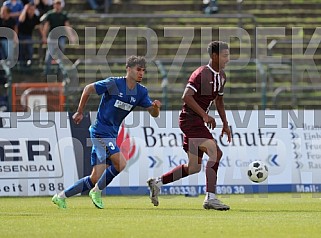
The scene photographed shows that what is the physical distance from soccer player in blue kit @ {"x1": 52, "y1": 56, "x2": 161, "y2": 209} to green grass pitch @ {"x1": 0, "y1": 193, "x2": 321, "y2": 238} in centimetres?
32

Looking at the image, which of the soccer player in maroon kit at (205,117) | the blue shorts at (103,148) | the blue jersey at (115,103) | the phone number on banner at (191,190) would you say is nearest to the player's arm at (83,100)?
the blue jersey at (115,103)

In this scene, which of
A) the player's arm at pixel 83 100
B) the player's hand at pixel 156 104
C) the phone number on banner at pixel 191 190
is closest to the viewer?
the player's arm at pixel 83 100

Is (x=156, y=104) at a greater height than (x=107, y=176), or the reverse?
(x=156, y=104)

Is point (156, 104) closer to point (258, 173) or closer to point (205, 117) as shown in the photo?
point (205, 117)

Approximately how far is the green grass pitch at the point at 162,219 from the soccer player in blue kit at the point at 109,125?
32cm

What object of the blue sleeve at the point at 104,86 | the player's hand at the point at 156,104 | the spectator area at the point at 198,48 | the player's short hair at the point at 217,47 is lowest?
the player's hand at the point at 156,104

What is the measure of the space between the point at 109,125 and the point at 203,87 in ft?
5.16

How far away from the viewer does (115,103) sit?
1360cm

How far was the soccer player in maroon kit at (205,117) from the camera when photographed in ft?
42.9

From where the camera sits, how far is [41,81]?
823 inches

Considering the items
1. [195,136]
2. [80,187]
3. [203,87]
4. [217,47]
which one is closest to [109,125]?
[80,187]

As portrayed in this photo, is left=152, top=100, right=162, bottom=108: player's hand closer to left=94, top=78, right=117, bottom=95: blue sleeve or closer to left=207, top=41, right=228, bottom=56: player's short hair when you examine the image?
left=94, top=78, right=117, bottom=95: blue sleeve

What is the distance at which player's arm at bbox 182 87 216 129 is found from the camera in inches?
506

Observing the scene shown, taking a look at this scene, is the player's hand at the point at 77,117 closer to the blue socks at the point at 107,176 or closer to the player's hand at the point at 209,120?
the blue socks at the point at 107,176
